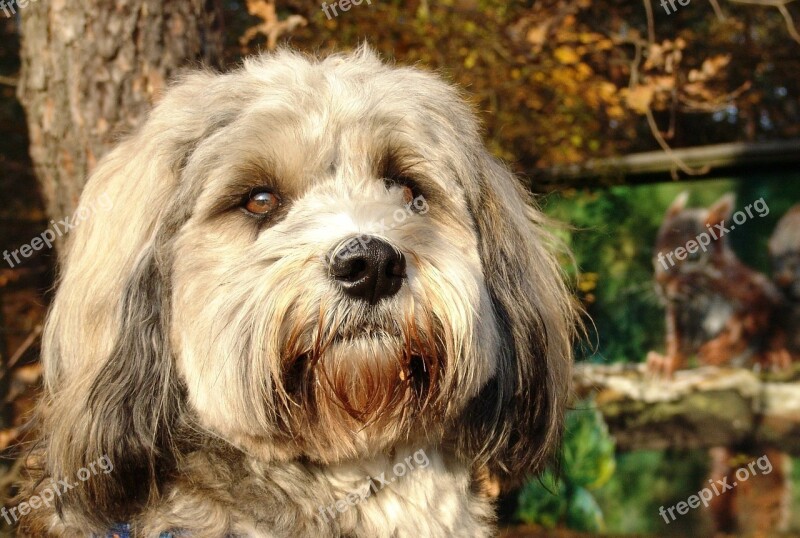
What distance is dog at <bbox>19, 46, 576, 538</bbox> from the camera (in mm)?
1977

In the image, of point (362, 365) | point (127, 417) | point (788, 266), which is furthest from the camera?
point (788, 266)

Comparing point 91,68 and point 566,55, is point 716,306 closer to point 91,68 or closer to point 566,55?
point 566,55

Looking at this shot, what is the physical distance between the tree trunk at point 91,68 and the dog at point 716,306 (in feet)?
10.5

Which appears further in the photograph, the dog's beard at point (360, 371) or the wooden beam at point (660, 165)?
the wooden beam at point (660, 165)

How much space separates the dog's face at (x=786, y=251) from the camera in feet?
16.1

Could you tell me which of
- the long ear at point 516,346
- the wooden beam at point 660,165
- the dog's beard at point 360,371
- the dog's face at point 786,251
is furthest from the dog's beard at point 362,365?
the dog's face at point 786,251

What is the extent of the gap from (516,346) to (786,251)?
10.4ft

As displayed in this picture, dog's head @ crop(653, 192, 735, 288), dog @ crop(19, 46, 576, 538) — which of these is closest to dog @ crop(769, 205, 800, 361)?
dog's head @ crop(653, 192, 735, 288)

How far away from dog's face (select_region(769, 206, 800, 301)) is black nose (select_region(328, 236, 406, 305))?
3788mm

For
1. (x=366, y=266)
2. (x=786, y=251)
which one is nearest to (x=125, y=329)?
(x=366, y=266)

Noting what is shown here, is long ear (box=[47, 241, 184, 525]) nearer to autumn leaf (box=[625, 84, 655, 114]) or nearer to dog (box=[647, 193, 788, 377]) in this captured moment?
autumn leaf (box=[625, 84, 655, 114])

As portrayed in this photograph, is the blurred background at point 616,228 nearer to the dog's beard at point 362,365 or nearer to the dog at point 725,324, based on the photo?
the dog at point 725,324

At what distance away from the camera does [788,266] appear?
4.90 m

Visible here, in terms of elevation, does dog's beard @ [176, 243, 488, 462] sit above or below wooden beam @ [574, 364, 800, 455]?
above
